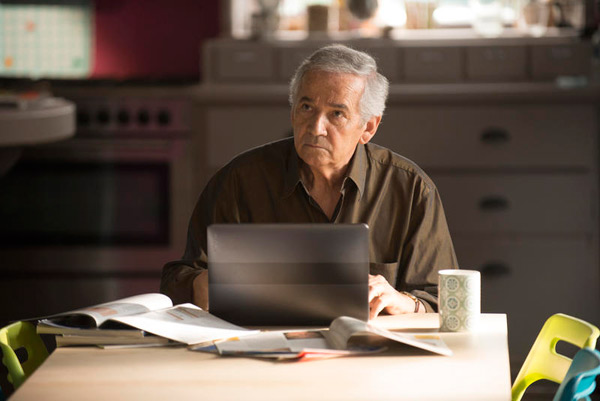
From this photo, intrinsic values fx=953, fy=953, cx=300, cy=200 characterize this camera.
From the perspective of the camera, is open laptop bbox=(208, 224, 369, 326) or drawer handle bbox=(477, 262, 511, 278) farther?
drawer handle bbox=(477, 262, 511, 278)

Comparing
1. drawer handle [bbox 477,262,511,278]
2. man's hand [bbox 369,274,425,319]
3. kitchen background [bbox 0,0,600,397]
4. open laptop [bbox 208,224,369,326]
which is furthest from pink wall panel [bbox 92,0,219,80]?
open laptop [bbox 208,224,369,326]

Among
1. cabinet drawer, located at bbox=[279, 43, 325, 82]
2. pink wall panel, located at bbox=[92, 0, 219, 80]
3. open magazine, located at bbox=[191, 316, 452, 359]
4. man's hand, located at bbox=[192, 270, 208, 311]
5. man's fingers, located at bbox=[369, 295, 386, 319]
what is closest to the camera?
open magazine, located at bbox=[191, 316, 452, 359]

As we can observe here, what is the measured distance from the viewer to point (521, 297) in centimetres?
372

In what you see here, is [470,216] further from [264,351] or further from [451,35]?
[264,351]

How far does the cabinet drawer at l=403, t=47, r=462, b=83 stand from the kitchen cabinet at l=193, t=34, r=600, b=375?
0.32 feet

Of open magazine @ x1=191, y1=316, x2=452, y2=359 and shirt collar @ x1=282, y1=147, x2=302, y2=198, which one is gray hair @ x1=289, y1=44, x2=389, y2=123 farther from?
open magazine @ x1=191, y1=316, x2=452, y2=359

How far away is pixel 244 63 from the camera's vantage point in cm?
395

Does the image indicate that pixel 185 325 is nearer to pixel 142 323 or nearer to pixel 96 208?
pixel 142 323

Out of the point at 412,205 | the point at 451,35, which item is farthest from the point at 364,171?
the point at 451,35

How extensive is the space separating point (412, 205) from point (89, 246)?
2052 mm

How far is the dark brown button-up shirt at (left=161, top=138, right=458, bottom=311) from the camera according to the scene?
6.98ft

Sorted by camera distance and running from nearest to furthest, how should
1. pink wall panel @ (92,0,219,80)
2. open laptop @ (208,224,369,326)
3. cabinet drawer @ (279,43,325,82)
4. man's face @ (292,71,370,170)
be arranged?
open laptop @ (208,224,369,326) → man's face @ (292,71,370,170) → cabinet drawer @ (279,43,325,82) → pink wall panel @ (92,0,219,80)

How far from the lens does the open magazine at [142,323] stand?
62.9 inches

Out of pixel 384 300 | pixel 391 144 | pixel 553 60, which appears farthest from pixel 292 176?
pixel 553 60
